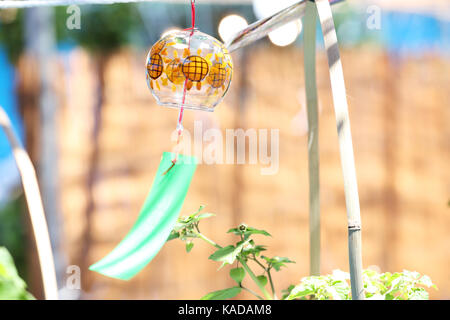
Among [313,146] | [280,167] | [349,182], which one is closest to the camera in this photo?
[349,182]

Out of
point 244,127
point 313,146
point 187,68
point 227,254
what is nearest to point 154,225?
point 227,254

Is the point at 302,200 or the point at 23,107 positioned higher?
the point at 23,107

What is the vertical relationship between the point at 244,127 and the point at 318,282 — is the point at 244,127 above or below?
above

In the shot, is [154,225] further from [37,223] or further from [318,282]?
[318,282]

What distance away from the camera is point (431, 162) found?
8.83ft

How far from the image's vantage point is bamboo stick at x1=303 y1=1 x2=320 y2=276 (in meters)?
1.22

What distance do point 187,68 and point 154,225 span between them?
1.15ft

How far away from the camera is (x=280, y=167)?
8.84 feet

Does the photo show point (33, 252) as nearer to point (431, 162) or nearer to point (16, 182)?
point (16, 182)

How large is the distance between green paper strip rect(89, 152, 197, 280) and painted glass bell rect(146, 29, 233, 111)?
0.55ft

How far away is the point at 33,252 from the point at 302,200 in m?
1.55

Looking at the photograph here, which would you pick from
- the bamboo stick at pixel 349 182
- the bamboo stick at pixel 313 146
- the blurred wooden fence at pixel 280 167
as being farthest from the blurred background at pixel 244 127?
the bamboo stick at pixel 349 182

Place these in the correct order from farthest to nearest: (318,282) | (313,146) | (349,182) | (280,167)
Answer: (280,167) → (313,146) → (318,282) → (349,182)

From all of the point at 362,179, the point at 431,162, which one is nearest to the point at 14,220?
the point at 362,179
